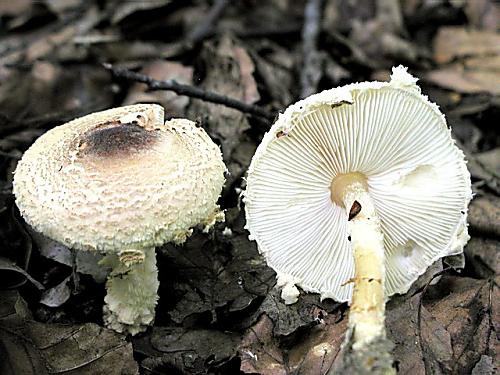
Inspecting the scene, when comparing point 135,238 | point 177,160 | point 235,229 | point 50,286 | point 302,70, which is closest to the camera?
point 135,238

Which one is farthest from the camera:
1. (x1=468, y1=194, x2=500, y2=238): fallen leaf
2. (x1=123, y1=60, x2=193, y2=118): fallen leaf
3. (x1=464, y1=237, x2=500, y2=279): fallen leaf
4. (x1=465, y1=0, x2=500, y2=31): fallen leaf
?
(x1=465, y1=0, x2=500, y2=31): fallen leaf

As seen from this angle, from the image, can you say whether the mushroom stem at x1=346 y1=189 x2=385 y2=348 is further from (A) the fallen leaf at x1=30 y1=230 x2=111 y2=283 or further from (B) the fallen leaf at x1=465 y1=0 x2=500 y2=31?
(B) the fallen leaf at x1=465 y1=0 x2=500 y2=31

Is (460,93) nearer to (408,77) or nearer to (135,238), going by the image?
(408,77)

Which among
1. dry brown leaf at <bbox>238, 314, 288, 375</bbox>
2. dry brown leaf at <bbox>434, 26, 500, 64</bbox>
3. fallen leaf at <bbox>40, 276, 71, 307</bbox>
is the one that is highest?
dry brown leaf at <bbox>434, 26, 500, 64</bbox>

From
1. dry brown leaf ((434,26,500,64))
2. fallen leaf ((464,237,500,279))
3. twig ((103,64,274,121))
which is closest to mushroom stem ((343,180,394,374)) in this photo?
fallen leaf ((464,237,500,279))

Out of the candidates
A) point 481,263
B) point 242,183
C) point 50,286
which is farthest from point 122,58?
point 481,263

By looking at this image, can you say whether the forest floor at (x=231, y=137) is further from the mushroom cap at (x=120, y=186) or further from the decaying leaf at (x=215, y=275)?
the mushroom cap at (x=120, y=186)

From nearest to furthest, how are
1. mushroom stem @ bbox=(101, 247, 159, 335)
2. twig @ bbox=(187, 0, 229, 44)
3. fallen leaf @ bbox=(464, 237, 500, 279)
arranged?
mushroom stem @ bbox=(101, 247, 159, 335) → fallen leaf @ bbox=(464, 237, 500, 279) → twig @ bbox=(187, 0, 229, 44)

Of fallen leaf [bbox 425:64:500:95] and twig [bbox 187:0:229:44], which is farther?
twig [bbox 187:0:229:44]
